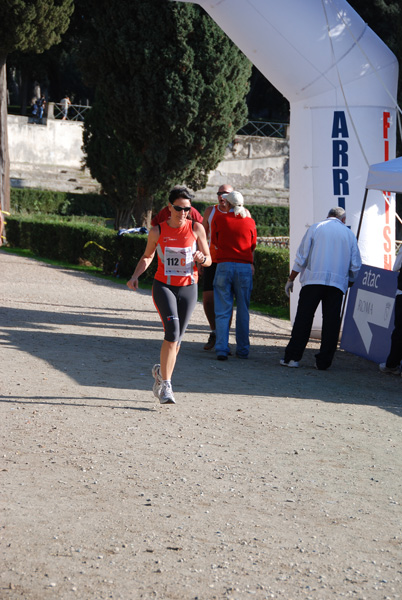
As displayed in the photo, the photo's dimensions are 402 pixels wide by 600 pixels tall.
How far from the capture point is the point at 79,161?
145 ft

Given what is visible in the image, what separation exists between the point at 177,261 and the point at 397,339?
10.3 ft

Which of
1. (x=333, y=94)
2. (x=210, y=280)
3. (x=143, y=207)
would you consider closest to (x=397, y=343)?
(x=210, y=280)

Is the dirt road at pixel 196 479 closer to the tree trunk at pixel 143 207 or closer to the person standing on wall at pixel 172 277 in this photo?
the person standing on wall at pixel 172 277

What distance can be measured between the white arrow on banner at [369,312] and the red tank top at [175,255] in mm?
→ 3349

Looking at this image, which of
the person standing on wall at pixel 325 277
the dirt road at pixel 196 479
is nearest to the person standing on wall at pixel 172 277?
the dirt road at pixel 196 479

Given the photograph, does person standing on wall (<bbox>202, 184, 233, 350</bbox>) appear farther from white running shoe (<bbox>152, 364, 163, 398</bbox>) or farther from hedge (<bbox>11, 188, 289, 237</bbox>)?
hedge (<bbox>11, 188, 289, 237</bbox>)

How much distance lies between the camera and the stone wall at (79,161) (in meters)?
44.5

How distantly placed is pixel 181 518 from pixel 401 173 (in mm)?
5853

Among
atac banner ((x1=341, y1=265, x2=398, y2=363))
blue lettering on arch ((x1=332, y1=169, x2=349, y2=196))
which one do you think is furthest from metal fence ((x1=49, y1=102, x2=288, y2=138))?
atac banner ((x1=341, y1=265, x2=398, y2=363))

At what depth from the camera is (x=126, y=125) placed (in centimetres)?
2489

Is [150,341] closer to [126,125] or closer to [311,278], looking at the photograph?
[311,278]

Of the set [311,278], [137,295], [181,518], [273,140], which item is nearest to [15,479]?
[181,518]

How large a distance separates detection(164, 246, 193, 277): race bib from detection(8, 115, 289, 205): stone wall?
119ft

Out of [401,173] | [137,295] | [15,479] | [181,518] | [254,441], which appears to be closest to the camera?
[181,518]
